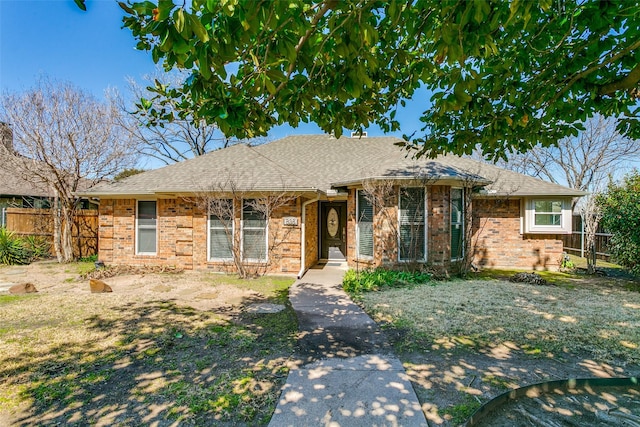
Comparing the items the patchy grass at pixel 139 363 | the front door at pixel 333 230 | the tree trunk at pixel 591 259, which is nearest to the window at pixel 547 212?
the tree trunk at pixel 591 259

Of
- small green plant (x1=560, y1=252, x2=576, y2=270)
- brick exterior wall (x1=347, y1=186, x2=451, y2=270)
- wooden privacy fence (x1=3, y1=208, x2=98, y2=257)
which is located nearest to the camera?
brick exterior wall (x1=347, y1=186, x2=451, y2=270)

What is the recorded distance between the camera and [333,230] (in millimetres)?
12258

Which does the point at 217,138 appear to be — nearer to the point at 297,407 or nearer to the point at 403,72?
the point at 403,72

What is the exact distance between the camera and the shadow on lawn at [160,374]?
2.86 meters

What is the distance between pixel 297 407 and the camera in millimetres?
2902

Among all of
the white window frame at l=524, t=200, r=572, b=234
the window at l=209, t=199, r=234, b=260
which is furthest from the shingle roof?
the window at l=209, t=199, r=234, b=260

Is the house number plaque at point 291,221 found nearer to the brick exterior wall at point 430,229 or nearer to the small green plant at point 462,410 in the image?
the brick exterior wall at point 430,229

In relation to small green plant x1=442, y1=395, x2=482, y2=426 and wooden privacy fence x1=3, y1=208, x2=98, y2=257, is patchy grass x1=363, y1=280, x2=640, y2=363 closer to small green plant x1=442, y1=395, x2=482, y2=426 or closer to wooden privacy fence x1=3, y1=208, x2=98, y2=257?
small green plant x1=442, y1=395, x2=482, y2=426

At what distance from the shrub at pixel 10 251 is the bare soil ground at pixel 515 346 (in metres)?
12.9

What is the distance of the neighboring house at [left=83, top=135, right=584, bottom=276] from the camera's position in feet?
30.7

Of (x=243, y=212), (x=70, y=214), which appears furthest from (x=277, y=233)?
(x=70, y=214)

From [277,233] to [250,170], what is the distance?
8.31 ft

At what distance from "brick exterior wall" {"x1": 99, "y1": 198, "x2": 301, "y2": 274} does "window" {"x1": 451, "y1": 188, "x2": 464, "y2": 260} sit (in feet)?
15.9

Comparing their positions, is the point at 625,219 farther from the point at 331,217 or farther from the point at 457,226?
the point at 331,217
